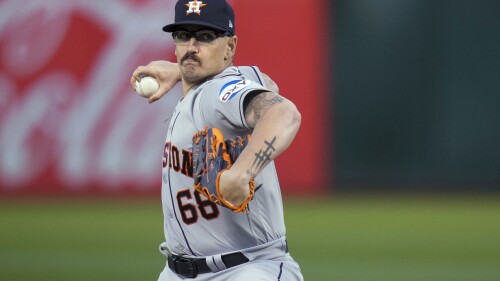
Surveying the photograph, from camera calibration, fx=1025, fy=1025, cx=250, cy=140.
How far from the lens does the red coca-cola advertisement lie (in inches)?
481

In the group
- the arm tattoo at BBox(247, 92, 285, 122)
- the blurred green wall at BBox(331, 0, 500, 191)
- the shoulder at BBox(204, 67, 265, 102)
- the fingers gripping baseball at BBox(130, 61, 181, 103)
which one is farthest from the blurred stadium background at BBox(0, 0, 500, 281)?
the arm tattoo at BBox(247, 92, 285, 122)

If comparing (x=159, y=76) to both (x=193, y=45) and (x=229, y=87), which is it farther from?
(x=229, y=87)

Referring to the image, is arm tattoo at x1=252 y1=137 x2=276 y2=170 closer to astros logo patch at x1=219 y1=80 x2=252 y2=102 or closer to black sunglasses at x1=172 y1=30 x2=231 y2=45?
astros logo patch at x1=219 y1=80 x2=252 y2=102

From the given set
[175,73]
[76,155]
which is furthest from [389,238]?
[175,73]

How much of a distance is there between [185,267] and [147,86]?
104 centimetres

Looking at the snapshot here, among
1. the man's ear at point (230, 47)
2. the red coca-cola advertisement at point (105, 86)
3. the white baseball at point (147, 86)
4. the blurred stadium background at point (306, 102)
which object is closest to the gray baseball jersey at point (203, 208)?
the man's ear at point (230, 47)

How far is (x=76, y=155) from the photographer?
12.3 meters

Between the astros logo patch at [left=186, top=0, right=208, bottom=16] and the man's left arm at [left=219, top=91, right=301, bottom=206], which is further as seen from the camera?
the astros logo patch at [left=186, top=0, right=208, bottom=16]

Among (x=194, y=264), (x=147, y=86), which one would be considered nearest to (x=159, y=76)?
(x=147, y=86)

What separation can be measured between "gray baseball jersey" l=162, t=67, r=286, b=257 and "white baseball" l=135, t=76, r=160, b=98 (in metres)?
0.61

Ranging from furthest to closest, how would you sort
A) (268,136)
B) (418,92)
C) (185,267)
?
(418,92), (185,267), (268,136)

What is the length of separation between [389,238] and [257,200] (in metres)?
6.37

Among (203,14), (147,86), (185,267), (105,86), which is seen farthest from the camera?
(105,86)

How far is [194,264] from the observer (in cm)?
427
